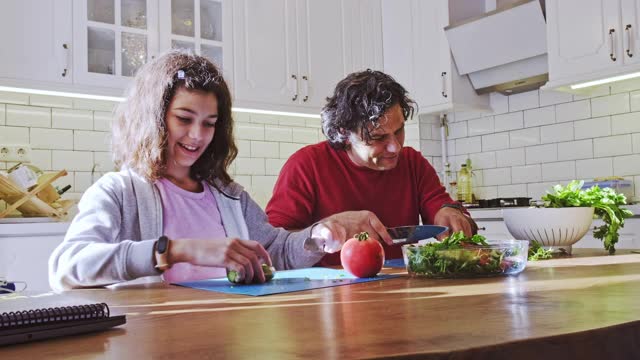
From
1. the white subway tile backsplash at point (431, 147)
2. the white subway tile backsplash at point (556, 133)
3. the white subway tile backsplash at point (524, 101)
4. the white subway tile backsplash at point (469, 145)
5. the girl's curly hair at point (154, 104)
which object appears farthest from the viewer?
the white subway tile backsplash at point (431, 147)

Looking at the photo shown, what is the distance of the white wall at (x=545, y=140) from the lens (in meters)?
3.69

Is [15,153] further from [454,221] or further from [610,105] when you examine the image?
[610,105]

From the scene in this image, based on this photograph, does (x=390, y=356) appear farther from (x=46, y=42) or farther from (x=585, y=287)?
(x=46, y=42)

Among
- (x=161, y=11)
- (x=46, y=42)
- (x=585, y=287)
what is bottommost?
(x=585, y=287)

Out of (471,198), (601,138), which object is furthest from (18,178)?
(601,138)

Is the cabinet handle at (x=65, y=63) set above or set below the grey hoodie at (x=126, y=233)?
above

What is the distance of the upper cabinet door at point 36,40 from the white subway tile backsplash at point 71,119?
26cm

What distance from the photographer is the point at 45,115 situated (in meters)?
3.52

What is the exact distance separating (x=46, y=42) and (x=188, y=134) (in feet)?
6.64

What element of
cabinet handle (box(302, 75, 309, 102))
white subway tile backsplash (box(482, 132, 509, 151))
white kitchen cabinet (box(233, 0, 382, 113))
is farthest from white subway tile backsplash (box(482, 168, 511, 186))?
cabinet handle (box(302, 75, 309, 102))

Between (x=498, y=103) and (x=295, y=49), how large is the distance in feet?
4.46

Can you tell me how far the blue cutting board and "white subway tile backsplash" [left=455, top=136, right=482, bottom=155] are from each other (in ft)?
10.2

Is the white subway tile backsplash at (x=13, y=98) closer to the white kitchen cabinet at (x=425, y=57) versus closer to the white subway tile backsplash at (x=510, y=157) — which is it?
the white kitchen cabinet at (x=425, y=57)

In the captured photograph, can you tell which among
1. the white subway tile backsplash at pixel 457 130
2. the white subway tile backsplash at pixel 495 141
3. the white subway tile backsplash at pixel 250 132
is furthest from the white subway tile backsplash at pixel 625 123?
the white subway tile backsplash at pixel 250 132
